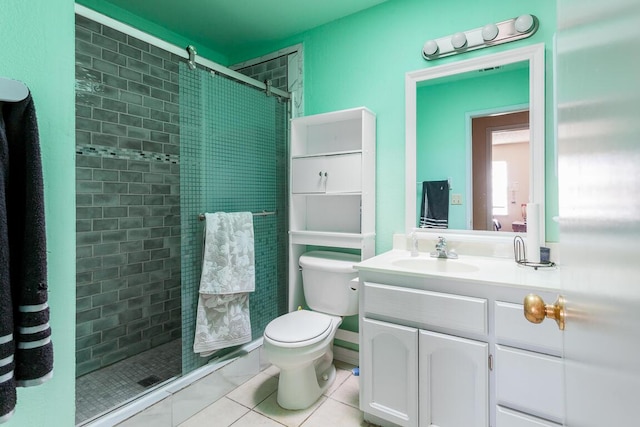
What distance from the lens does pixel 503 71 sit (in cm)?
171

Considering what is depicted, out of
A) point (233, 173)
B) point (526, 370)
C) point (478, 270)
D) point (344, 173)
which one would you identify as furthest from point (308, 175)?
point (526, 370)

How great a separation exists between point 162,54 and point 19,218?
7.12ft

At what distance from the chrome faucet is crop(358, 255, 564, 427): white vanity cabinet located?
45cm

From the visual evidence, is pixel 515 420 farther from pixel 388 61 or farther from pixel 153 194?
pixel 153 194

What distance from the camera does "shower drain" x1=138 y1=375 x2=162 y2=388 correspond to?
6.11 feet

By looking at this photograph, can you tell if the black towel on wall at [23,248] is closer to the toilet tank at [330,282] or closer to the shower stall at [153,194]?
the shower stall at [153,194]

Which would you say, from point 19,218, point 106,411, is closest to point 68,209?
point 19,218

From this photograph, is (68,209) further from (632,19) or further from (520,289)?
(520,289)

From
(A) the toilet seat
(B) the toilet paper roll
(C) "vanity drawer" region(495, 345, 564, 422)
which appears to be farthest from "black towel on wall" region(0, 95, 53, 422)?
(B) the toilet paper roll

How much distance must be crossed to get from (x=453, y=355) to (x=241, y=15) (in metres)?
2.50

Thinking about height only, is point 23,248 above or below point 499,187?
below

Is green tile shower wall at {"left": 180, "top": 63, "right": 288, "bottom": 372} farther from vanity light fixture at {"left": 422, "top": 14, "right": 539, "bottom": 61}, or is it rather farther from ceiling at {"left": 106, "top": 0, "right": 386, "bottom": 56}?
vanity light fixture at {"left": 422, "top": 14, "right": 539, "bottom": 61}

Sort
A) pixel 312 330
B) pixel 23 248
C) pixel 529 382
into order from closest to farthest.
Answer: pixel 23 248 < pixel 529 382 < pixel 312 330

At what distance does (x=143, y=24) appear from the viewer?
2.24m
